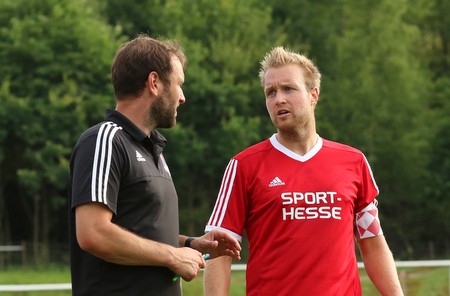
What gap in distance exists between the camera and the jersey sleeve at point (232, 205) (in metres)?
5.01

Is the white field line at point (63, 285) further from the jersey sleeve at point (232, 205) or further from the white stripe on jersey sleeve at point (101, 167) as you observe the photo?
the white stripe on jersey sleeve at point (101, 167)

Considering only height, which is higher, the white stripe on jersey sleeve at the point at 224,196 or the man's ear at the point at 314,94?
the man's ear at the point at 314,94

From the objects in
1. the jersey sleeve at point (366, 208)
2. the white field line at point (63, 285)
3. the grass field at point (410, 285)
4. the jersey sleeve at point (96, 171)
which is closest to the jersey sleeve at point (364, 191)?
the jersey sleeve at point (366, 208)

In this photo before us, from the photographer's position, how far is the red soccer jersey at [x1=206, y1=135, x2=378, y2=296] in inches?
193

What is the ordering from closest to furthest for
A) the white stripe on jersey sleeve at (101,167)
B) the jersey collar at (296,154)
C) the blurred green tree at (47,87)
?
the white stripe on jersey sleeve at (101,167) → the jersey collar at (296,154) → the blurred green tree at (47,87)

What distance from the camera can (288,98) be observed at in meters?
5.03

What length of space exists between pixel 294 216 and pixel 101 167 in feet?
4.62

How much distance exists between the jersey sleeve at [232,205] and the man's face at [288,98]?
35cm

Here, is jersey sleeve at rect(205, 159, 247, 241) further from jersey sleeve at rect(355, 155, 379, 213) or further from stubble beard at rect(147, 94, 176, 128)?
stubble beard at rect(147, 94, 176, 128)

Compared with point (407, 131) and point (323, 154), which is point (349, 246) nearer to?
point (323, 154)

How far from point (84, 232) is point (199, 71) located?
117ft

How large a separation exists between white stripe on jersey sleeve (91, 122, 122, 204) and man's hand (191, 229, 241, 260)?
0.75 meters

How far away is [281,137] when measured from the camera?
17.0ft

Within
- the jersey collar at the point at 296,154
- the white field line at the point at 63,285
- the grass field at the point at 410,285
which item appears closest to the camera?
the jersey collar at the point at 296,154
